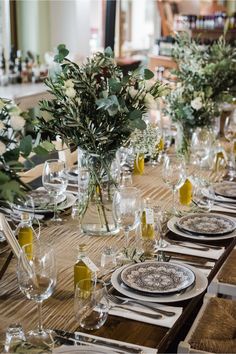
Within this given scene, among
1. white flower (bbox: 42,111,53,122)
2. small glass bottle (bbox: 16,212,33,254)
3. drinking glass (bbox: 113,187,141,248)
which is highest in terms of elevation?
white flower (bbox: 42,111,53,122)

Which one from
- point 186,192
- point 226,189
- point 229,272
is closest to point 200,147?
point 226,189

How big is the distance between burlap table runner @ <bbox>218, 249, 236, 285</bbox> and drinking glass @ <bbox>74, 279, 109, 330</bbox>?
0.66m

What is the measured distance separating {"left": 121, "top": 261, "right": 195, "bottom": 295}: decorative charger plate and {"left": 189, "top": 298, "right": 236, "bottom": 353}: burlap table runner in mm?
186

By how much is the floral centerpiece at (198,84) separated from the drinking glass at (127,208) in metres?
1.36

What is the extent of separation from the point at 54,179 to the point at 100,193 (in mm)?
262

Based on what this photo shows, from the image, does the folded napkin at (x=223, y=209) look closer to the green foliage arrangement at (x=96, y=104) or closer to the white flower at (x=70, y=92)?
the green foliage arrangement at (x=96, y=104)

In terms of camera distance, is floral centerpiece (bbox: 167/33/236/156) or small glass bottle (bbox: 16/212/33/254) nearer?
small glass bottle (bbox: 16/212/33/254)

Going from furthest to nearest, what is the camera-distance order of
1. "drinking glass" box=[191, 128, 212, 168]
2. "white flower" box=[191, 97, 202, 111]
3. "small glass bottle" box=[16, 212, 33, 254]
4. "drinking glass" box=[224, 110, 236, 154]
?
"drinking glass" box=[224, 110, 236, 154] < "white flower" box=[191, 97, 202, 111] < "drinking glass" box=[191, 128, 212, 168] < "small glass bottle" box=[16, 212, 33, 254]

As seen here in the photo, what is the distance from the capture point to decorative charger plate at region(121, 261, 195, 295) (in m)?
1.69

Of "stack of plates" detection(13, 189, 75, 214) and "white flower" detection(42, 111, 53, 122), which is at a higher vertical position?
"white flower" detection(42, 111, 53, 122)

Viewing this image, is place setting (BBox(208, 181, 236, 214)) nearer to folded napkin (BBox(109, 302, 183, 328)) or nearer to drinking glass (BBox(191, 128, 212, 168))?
drinking glass (BBox(191, 128, 212, 168))

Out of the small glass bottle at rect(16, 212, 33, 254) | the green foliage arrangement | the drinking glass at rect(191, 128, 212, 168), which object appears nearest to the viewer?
the small glass bottle at rect(16, 212, 33, 254)

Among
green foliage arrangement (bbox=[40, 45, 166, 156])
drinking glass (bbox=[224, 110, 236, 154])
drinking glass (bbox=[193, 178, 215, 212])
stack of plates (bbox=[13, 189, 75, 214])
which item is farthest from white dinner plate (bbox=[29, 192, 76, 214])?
drinking glass (bbox=[224, 110, 236, 154])

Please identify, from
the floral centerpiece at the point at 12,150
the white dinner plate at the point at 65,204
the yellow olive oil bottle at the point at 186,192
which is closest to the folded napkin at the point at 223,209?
the yellow olive oil bottle at the point at 186,192
